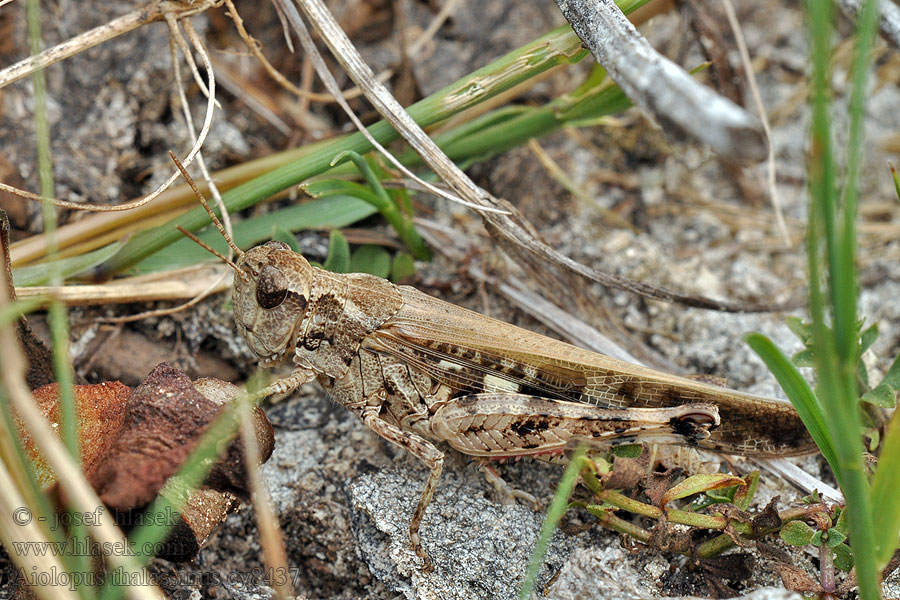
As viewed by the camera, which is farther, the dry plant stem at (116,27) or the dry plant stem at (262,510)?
the dry plant stem at (116,27)

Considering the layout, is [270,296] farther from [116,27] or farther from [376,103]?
[116,27]

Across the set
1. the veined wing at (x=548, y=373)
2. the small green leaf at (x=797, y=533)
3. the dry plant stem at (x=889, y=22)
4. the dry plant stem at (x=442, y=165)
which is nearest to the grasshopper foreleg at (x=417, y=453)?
the veined wing at (x=548, y=373)

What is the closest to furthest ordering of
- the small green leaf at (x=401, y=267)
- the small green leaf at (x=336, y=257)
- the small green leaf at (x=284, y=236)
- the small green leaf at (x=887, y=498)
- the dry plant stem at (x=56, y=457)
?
the dry plant stem at (x=56, y=457), the small green leaf at (x=887, y=498), the small green leaf at (x=284, y=236), the small green leaf at (x=336, y=257), the small green leaf at (x=401, y=267)

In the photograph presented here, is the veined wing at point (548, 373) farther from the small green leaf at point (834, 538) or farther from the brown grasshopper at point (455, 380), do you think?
the small green leaf at point (834, 538)

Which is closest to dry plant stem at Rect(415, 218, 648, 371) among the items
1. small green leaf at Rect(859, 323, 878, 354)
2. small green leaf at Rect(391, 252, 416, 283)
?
small green leaf at Rect(391, 252, 416, 283)

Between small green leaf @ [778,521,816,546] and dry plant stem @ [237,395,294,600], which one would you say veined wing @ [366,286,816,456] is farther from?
dry plant stem @ [237,395,294,600]

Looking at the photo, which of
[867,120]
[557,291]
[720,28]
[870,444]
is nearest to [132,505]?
[557,291]

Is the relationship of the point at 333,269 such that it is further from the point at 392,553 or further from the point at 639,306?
the point at 639,306

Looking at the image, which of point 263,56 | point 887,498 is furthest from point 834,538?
point 263,56
